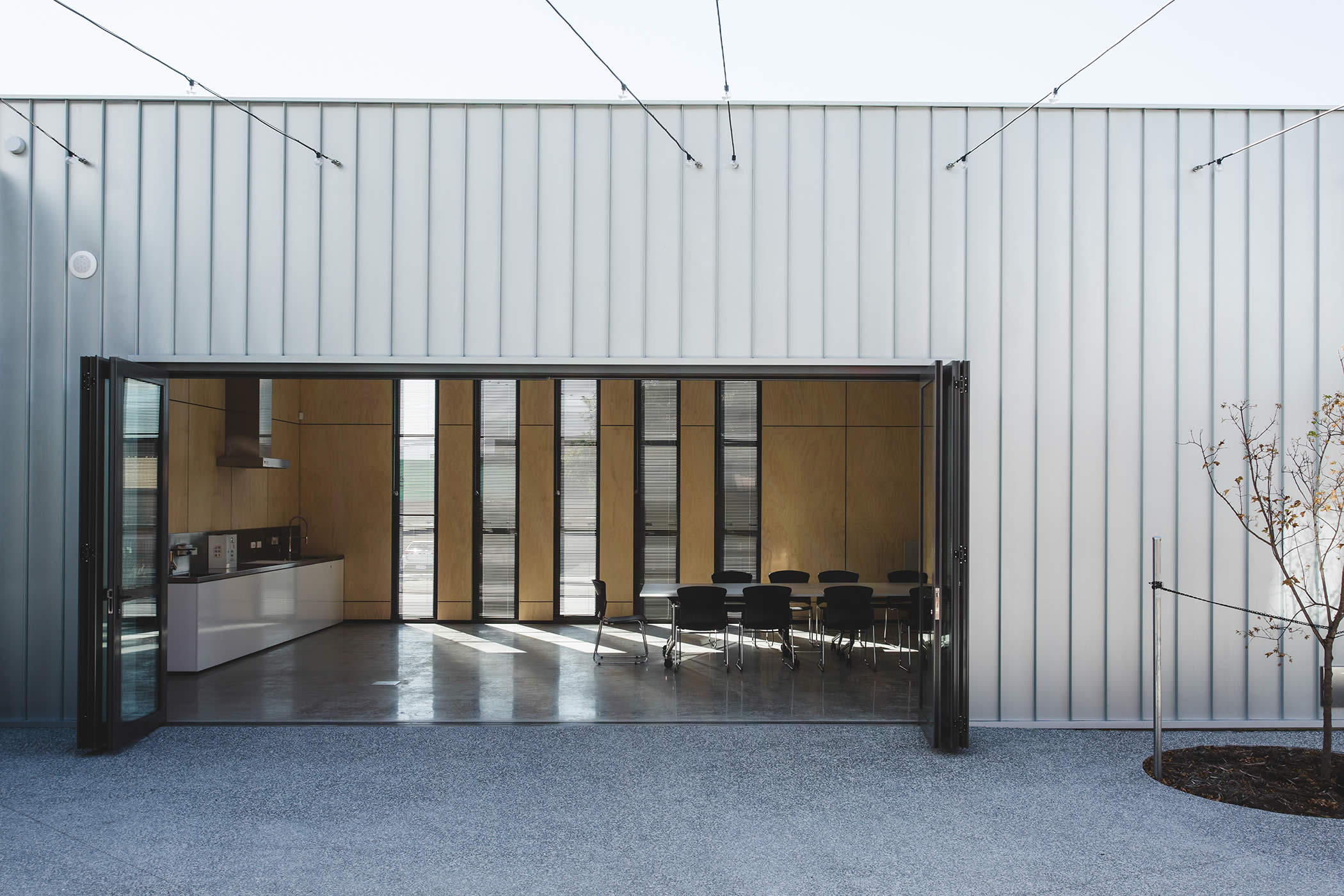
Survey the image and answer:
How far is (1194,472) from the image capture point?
220 inches

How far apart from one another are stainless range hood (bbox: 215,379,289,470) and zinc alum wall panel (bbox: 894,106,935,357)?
664 cm

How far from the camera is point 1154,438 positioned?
18.4 ft

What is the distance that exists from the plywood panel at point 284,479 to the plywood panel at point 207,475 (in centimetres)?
82

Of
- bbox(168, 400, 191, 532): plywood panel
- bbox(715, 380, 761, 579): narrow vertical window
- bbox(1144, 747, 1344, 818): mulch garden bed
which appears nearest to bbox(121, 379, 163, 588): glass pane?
bbox(168, 400, 191, 532): plywood panel

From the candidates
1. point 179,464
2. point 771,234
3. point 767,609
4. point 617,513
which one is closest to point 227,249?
point 179,464

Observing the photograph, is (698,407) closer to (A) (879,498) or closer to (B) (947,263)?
(A) (879,498)

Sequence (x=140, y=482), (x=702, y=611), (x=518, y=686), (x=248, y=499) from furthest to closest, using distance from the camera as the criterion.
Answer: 1. (x=248, y=499)
2. (x=702, y=611)
3. (x=518, y=686)
4. (x=140, y=482)

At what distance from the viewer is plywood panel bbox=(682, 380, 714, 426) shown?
10500 mm

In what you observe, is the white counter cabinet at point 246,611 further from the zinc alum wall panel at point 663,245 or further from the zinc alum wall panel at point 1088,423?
the zinc alum wall panel at point 1088,423

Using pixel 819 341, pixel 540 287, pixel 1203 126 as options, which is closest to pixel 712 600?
pixel 819 341

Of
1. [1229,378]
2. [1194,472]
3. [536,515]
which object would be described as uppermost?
[1229,378]

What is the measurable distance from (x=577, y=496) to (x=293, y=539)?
3.46 m

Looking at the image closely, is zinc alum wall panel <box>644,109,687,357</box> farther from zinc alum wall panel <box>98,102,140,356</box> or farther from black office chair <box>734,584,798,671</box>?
zinc alum wall panel <box>98,102,140,356</box>

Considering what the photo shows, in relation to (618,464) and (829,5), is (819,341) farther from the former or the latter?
(618,464)
